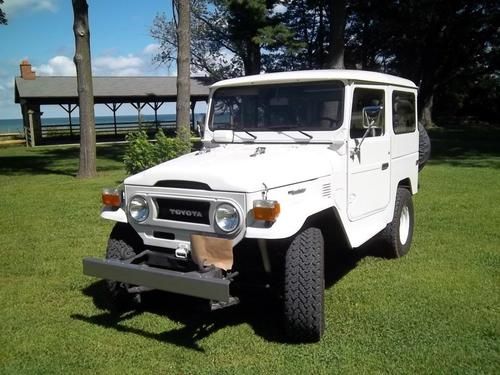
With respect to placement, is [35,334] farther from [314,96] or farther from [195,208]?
[314,96]

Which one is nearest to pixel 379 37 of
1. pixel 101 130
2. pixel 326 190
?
pixel 101 130

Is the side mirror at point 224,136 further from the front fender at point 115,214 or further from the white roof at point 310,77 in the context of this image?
the front fender at point 115,214

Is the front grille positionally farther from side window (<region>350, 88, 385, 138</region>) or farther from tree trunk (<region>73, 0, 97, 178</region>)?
tree trunk (<region>73, 0, 97, 178</region>)

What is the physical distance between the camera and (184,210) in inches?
158

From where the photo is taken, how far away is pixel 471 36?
29.0 metres

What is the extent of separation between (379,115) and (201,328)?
9.03ft

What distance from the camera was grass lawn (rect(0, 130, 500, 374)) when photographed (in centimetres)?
376

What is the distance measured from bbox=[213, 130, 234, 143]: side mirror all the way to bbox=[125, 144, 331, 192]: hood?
1.28 ft

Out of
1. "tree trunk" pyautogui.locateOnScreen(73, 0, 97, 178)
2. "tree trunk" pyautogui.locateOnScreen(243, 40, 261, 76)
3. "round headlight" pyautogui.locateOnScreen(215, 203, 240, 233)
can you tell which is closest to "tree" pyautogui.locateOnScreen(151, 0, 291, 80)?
"tree trunk" pyautogui.locateOnScreen(243, 40, 261, 76)

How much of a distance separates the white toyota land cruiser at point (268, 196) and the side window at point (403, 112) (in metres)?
0.06

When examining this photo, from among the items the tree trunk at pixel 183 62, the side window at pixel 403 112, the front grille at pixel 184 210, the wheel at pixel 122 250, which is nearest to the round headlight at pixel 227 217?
the front grille at pixel 184 210

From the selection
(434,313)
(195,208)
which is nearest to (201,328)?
(195,208)

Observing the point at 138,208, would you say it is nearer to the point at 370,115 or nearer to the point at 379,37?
the point at 370,115

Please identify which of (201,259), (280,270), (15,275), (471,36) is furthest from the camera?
(471,36)
